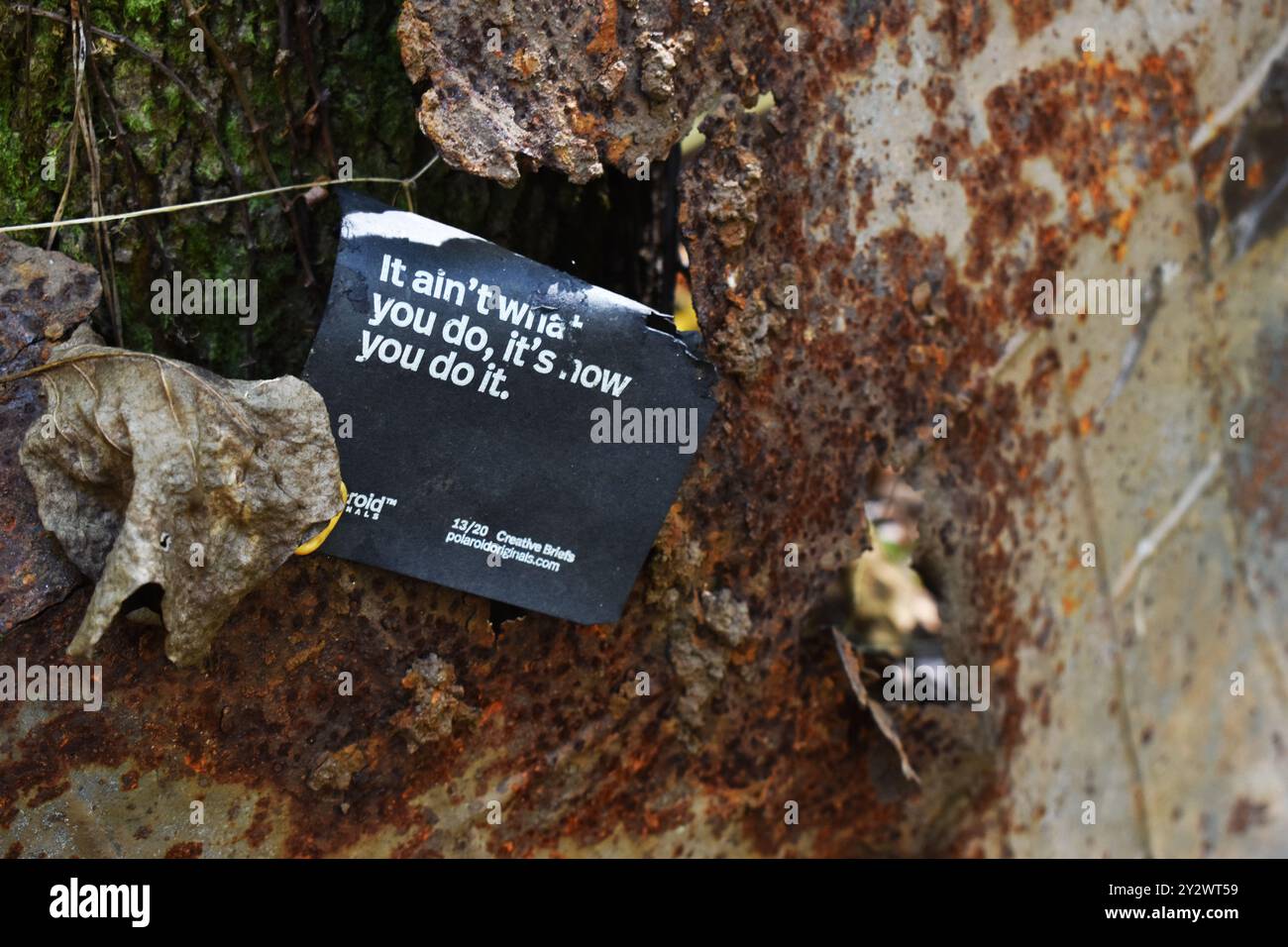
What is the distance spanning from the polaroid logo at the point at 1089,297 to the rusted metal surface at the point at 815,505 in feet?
0.07

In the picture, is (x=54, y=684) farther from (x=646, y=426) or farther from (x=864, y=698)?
(x=864, y=698)

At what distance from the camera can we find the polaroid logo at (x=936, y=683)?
1599 mm

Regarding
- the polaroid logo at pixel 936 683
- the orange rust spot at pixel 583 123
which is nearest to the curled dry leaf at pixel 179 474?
the orange rust spot at pixel 583 123

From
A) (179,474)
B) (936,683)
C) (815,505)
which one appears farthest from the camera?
(936,683)

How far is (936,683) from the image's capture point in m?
1.64

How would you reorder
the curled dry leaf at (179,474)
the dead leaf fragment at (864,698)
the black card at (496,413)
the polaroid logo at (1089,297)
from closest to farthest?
1. the curled dry leaf at (179,474)
2. the black card at (496,413)
3. the dead leaf fragment at (864,698)
4. the polaroid logo at (1089,297)

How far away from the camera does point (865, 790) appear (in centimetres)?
163

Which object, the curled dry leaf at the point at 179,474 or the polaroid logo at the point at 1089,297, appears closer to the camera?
the curled dry leaf at the point at 179,474

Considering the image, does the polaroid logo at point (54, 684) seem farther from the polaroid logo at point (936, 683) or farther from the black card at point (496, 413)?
the polaroid logo at point (936, 683)

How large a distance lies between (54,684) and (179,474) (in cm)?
27

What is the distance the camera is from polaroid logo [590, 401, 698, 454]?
1.30m

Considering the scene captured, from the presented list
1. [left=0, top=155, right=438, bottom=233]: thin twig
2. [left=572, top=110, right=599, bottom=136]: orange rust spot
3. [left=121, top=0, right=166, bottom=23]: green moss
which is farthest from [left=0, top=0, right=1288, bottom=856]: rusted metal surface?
[left=121, top=0, right=166, bottom=23]: green moss

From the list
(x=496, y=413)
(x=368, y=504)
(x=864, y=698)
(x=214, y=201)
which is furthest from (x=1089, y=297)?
(x=214, y=201)

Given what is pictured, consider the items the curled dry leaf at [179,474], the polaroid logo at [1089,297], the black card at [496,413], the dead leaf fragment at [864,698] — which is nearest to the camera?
the curled dry leaf at [179,474]
